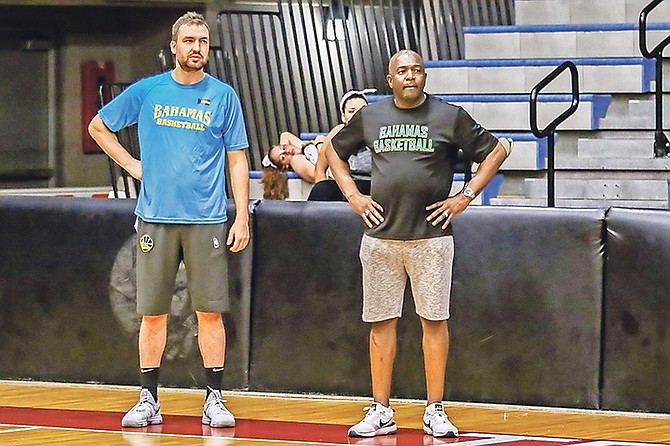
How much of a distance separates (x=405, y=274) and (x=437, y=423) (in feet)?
2.48

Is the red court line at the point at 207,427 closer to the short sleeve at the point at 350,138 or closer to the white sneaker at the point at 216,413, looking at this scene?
the white sneaker at the point at 216,413

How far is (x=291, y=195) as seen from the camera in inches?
490

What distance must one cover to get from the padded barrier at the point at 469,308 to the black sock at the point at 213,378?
0.89 meters

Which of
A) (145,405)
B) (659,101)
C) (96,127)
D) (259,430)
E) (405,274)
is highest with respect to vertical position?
(659,101)

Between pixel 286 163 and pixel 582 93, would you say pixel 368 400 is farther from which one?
pixel 582 93

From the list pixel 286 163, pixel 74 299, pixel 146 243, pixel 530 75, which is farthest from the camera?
pixel 530 75

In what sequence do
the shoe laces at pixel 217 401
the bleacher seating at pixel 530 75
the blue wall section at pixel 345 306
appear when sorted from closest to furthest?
the shoe laces at pixel 217 401, the blue wall section at pixel 345 306, the bleacher seating at pixel 530 75

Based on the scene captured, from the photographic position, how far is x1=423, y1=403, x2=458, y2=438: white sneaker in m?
7.14

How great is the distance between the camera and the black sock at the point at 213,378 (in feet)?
25.0

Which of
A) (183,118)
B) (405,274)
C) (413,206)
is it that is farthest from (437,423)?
(183,118)

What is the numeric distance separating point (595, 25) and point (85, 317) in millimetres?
6395

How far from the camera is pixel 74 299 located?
884 centimetres

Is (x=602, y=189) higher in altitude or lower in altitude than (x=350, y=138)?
lower

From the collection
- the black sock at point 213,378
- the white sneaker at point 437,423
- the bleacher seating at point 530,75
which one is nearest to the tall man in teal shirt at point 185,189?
the black sock at point 213,378
